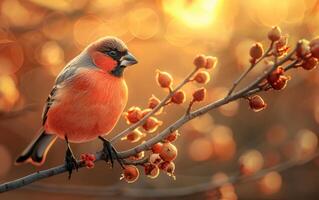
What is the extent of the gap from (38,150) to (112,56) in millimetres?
650

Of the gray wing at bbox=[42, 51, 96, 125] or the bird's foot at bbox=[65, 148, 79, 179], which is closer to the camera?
the bird's foot at bbox=[65, 148, 79, 179]

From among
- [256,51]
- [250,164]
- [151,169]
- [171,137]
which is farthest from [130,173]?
[250,164]

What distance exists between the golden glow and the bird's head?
119 cm

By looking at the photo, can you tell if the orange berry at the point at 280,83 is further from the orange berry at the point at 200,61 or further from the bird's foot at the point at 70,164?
the bird's foot at the point at 70,164

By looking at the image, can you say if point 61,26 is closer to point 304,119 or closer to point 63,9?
point 63,9

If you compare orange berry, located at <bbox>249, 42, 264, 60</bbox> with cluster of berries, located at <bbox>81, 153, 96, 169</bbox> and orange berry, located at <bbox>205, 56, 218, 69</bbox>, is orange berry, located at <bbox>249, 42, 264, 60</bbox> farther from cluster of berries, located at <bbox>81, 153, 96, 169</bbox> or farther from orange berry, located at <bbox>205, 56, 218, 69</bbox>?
cluster of berries, located at <bbox>81, 153, 96, 169</bbox>

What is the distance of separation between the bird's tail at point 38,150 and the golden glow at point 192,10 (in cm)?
132

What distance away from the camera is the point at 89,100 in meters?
2.78

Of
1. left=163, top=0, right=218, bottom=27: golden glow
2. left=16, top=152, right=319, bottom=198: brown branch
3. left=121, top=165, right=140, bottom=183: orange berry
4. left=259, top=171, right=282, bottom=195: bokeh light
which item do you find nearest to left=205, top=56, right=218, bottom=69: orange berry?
left=121, top=165, right=140, bottom=183: orange berry

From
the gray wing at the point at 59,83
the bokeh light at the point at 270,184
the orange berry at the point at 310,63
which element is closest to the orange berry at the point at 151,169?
the orange berry at the point at 310,63

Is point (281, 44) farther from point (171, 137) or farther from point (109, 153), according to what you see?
point (109, 153)

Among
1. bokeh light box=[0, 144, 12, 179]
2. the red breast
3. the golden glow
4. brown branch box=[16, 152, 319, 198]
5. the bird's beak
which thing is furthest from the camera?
bokeh light box=[0, 144, 12, 179]

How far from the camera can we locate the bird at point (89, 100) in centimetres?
271

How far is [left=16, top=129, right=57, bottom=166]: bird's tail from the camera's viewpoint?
320cm
